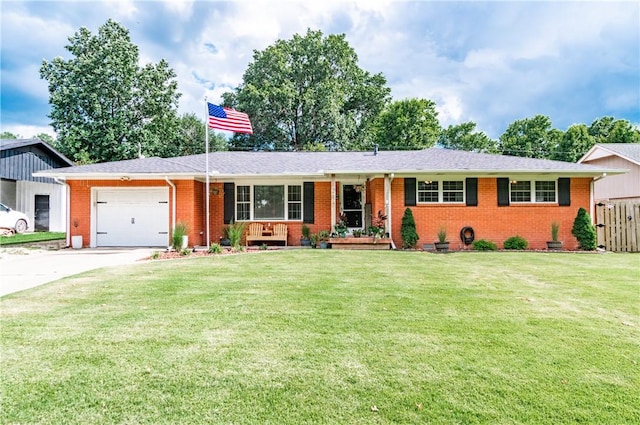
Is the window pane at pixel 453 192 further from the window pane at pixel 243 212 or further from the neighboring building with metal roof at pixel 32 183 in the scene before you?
the neighboring building with metal roof at pixel 32 183

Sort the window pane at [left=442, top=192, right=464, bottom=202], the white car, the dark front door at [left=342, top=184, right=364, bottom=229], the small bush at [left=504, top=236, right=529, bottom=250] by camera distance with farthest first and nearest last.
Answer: the white car
the dark front door at [left=342, top=184, right=364, bottom=229]
the window pane at [left=442, top=192, right=464, bottom=202]
the small bush at [left=504, top=236, right=529, bottom=250]

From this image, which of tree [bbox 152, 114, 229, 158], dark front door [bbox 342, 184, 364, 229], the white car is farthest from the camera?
tree [bbox 152, 114, 229, 158]

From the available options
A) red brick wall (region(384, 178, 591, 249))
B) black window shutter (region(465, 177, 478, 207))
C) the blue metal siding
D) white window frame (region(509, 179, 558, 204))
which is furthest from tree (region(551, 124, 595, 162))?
the blue metal siding

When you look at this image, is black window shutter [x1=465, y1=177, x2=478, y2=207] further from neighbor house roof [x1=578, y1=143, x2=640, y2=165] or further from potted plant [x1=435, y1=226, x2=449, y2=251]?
neighbor house roof [x1=578, y1=143, x2=640, y2=165]

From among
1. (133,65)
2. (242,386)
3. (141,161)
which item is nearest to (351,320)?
(242,386)

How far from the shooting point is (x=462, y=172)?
12.0 meters

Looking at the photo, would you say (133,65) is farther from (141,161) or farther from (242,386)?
(242,386)

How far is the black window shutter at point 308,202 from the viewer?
13484 mm

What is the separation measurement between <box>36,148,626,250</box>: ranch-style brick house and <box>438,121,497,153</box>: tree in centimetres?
2626

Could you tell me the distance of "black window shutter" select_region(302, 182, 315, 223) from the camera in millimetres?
13484

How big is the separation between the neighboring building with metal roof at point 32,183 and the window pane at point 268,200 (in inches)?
429

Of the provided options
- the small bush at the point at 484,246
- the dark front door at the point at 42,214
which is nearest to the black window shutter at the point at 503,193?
the small bush at the point at 484,246

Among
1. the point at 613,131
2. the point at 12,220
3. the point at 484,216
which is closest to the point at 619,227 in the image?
the point at 484,216

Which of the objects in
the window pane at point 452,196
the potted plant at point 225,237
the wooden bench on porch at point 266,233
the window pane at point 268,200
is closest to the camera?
the window pane at point 452,196
